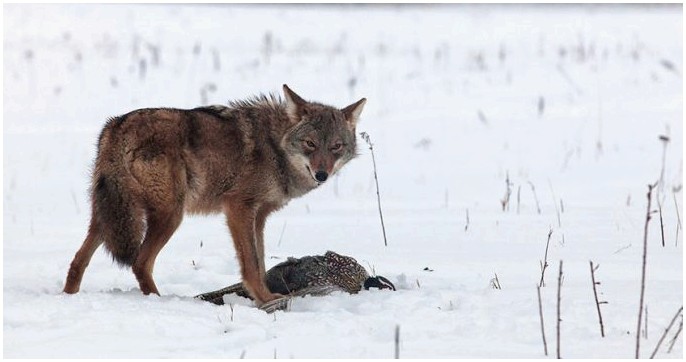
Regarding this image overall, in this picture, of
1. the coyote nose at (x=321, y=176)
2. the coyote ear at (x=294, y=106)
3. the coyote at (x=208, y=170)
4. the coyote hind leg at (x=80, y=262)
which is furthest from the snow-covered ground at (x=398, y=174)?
the coyote ear at (x=294, y=106)

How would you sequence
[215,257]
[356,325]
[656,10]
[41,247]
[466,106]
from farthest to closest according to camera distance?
[656,10], [466,106], [41,247], [215,257], [356,325]

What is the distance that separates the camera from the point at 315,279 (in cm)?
649

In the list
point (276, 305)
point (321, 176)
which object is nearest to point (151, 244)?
point (276, 305)

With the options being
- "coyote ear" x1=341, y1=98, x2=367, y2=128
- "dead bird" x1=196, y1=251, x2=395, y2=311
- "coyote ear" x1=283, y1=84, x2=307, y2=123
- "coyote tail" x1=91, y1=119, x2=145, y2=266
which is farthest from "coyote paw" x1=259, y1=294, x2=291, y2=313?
"coyote ear" x1=341, y1=98, x2=367, y2=128

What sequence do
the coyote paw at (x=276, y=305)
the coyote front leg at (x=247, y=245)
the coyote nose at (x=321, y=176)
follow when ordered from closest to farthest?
the coyote paw at (x=276, y=305), the coyote front leg at (x=247, y=245), the coyote nose at (x=321, y=176)

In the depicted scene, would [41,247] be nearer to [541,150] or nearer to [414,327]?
[414,327]

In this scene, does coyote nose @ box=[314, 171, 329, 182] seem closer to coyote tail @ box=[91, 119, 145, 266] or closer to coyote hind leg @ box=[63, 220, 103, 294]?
coyote tail @ box=[91, 119, 145, 266]

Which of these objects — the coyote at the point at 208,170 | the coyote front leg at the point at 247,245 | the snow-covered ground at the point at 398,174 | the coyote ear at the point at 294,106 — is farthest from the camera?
the coyote ear at the point at 294,106

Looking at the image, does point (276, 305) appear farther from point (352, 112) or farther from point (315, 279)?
point (352, 112)

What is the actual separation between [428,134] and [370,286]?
975 cm

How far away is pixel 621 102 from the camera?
17969 mm

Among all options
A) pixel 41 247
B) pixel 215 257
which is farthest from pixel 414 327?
pixel 41 247

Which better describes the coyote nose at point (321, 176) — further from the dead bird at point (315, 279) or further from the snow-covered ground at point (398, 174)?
the snow-covered ground at point (398, 174)

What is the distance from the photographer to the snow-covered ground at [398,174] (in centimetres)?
521
